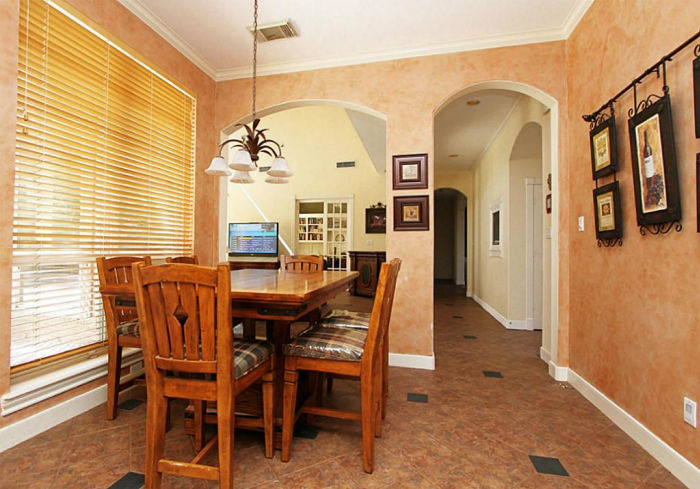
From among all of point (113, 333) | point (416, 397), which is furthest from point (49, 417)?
point (416, 397)

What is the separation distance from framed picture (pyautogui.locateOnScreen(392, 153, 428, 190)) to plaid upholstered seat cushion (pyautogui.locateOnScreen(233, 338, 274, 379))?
2.04 m

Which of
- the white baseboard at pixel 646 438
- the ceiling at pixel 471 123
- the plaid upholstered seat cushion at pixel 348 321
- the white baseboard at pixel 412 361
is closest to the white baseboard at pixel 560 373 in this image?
the white baseboard at pixel 646 438

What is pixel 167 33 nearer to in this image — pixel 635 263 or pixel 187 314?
pixel 187 314

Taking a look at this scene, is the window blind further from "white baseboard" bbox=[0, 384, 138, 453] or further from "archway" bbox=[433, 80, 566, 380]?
"archway" bbox=[433, 80, 566, 380]

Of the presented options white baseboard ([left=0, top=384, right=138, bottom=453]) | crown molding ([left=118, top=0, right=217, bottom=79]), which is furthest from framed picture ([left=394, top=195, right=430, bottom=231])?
white baseboard ([left=0, top=384, right=138, bottom=453])

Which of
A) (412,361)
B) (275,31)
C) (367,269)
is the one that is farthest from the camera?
(367,269)

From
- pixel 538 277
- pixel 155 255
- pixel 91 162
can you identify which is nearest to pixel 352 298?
pixel 538 277

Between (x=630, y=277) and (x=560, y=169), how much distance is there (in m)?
1.22

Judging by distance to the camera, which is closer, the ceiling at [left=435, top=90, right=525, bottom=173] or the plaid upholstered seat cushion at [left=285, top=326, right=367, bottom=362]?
the plaid upholstered seat cushion at [left=285, top=326, right=367, bottom=362]

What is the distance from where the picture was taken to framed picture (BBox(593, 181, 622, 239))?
213 cm

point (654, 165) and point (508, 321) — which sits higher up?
point (654, 165)

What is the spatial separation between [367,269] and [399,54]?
491 cm

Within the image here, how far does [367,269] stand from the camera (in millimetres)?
7547

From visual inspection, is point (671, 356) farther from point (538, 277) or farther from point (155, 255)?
point (155, 255)
